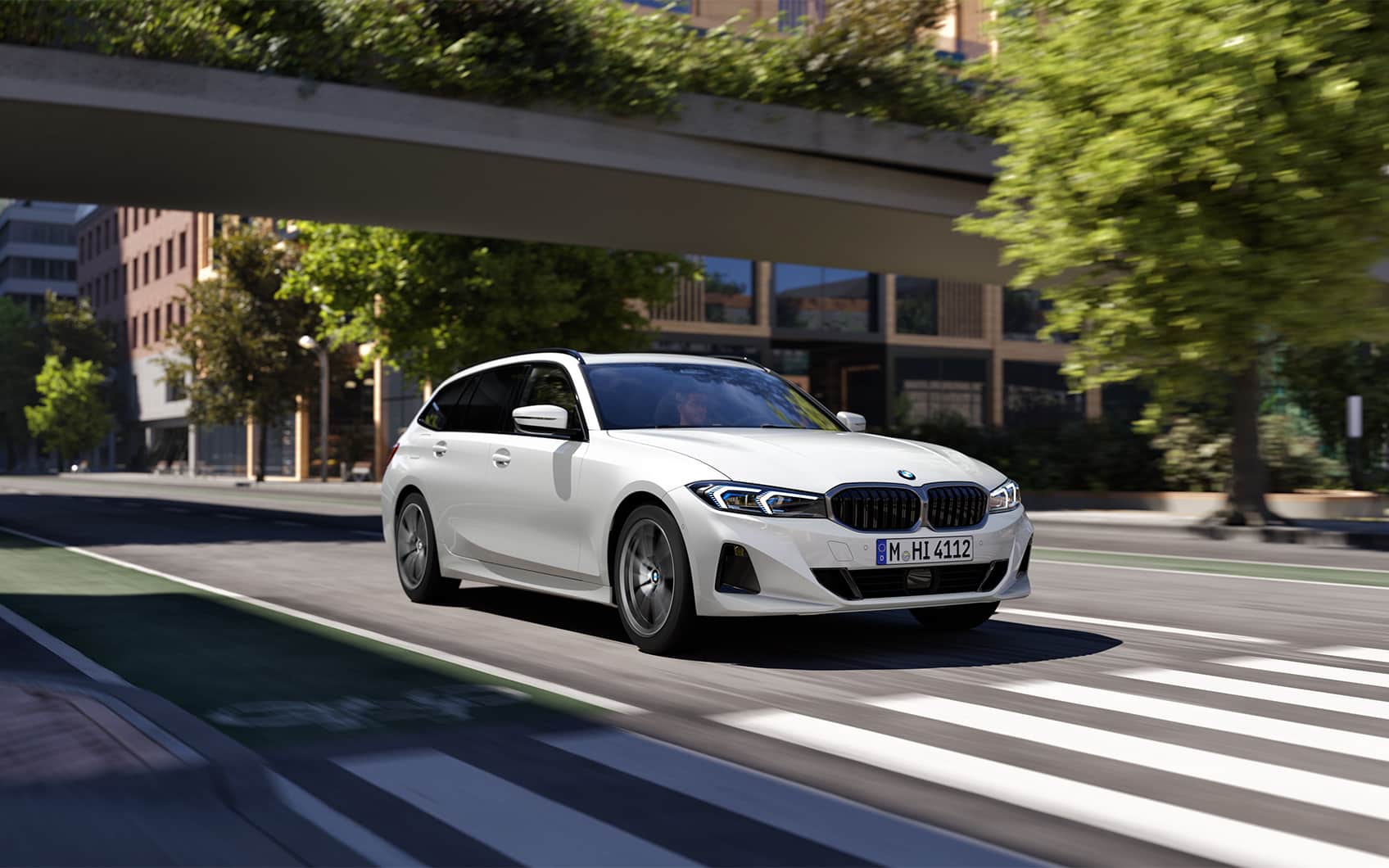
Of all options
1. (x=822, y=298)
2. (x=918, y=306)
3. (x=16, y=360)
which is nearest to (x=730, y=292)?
(x=822, y=298)

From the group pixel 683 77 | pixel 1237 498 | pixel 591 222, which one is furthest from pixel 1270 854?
pixel 591 222

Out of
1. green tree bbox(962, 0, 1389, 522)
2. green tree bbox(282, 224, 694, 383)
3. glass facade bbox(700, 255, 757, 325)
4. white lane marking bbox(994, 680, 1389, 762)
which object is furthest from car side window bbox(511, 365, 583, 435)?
glass facade bbox(700, 255, 757, 325)

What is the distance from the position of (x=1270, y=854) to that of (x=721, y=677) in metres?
3.27

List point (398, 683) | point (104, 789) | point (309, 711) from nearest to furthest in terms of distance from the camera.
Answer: point (104, 789) < point (309, 711) < point (398, 683)

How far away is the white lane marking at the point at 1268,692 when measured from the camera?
19.9 ft

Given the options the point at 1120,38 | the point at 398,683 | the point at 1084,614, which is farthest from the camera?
the point at 1120,38

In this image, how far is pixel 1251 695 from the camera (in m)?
6.36

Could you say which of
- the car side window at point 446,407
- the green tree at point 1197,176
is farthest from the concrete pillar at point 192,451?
the car side window at point 446,407

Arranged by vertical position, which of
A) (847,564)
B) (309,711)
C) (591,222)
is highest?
(591,222)

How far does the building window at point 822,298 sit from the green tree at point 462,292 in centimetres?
2085

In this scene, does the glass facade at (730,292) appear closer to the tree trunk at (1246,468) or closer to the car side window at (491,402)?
the tree trunk at (1246,468)

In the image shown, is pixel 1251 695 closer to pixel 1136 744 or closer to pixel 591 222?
pixel 1136 744

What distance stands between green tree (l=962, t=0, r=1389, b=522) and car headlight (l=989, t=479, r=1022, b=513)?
356 inches

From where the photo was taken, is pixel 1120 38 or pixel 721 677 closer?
pixel 721 677
